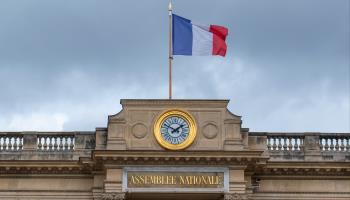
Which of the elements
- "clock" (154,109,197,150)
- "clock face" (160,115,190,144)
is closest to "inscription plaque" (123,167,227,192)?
"clock" (154,109,197,150)

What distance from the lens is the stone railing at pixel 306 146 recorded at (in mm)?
45469

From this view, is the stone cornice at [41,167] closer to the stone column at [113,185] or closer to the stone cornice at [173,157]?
the stone column at [113,185]

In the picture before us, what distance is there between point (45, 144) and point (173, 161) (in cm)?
605

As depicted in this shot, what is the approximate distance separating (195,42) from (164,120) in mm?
4555

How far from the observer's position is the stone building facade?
43.4 meters

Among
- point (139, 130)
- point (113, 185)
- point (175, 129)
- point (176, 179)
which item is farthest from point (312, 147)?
point (113, 185)

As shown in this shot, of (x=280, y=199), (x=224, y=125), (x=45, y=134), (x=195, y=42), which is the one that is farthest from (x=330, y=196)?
(x=45, y=134)

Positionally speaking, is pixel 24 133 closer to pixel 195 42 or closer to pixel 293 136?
pixel 195 42

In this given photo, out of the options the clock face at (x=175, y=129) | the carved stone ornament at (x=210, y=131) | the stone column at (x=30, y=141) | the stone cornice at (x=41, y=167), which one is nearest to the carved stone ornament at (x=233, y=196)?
the carved stone ornament at (x=210, y=131)

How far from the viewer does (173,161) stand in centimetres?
4356

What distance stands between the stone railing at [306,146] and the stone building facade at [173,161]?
1.7 inches

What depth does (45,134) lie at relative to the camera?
150 ft

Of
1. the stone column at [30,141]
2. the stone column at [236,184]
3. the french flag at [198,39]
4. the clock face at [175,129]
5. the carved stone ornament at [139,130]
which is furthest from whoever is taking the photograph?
the french flag at [198,39]

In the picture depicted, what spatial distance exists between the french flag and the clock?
3774 millimetres
